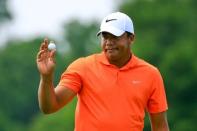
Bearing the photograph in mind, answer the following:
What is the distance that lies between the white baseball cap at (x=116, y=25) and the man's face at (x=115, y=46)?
0.05m

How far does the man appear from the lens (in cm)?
1127

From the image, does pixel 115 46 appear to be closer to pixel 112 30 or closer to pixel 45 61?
pixel 112 30

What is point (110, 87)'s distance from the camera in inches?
446

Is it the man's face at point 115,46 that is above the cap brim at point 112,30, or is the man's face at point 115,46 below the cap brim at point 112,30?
below

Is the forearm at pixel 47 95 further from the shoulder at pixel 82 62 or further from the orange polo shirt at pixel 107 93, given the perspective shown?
the shoulder at pixel 82 62

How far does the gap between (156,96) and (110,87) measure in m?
0.52

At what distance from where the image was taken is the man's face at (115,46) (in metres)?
11.3

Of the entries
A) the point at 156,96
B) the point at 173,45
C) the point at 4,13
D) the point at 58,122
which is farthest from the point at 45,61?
the point at 4,13

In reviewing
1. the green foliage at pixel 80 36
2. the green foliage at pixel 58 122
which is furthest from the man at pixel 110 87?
the green foliage at pixel 80 36

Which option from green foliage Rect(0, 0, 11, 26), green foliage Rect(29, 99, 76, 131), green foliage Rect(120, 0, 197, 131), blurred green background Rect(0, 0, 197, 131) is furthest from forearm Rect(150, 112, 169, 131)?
green foliage Rect(0, 0, 11, 26)

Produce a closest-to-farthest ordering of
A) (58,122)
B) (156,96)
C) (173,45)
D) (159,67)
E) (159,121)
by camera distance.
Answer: (156,96)
(159,121)
(159,67)
(173,45)
(58,122)

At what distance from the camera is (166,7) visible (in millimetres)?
57719

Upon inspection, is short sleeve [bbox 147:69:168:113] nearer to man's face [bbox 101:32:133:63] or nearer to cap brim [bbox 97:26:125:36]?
man's face [bbox 101:32:133:63]

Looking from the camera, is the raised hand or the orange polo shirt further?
the orange polo shirt
